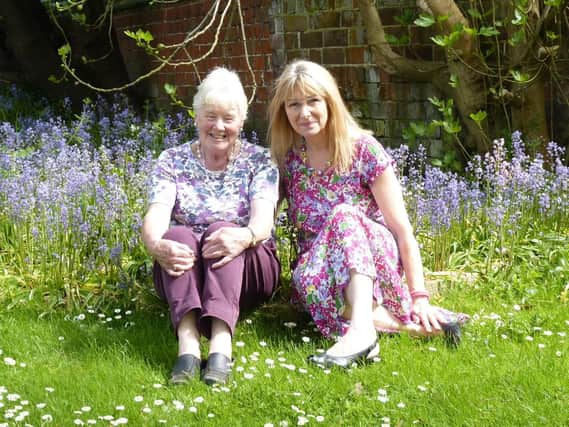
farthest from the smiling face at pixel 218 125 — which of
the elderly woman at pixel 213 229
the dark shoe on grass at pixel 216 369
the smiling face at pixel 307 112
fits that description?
the dark shoe on grass at pixel 216 369

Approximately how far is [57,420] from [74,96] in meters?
6.70

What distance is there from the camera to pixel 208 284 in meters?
3.61

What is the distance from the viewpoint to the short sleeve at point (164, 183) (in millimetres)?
3904

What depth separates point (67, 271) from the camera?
4.45 m

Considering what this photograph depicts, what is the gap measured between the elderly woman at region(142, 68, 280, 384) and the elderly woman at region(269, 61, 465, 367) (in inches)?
7.7

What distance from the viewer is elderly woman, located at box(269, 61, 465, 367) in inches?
148

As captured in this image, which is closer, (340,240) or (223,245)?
(223,245)

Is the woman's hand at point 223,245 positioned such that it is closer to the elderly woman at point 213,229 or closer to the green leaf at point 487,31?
the elderly woman at point 213,229

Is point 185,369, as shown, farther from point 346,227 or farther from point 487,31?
point 487,31

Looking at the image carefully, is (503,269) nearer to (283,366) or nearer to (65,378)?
(283,366)

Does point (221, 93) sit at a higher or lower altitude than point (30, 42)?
lower

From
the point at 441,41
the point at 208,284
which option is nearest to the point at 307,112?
the point at 208,284

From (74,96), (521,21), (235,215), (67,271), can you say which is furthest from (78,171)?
(74,96)

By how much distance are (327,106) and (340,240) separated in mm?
602
